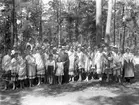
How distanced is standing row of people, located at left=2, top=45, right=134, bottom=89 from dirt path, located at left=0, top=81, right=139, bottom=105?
71cm

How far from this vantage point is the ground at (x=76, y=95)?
8.02m

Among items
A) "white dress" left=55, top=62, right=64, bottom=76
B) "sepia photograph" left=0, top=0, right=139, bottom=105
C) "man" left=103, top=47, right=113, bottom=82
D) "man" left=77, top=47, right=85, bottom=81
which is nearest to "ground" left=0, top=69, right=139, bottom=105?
"sepia photograph" left=0, top=0, right=139, bottom=105

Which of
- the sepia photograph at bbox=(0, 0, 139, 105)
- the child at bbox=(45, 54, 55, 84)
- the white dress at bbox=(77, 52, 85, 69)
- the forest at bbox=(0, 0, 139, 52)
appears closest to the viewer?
the sepia photograph at bbox=(0, 0, 139, 105)

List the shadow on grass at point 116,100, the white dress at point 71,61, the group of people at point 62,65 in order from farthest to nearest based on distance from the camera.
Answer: the white dress at point 71,61 < the group of people at point 62,65 < the shadow on grass at point 116,100

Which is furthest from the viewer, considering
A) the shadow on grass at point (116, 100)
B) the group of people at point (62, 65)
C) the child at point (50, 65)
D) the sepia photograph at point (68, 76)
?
the child at point (50, 65)

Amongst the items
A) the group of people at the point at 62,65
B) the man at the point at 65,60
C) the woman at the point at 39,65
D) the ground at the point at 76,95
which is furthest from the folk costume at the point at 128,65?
the woman at the point at 39,65

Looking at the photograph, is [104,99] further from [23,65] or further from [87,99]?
[23,65]

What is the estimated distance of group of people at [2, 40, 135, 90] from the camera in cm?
1029

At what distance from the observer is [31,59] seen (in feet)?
34.9

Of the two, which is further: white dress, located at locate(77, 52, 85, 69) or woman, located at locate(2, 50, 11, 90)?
white dress, located at locate(77, 52, 85, 69)

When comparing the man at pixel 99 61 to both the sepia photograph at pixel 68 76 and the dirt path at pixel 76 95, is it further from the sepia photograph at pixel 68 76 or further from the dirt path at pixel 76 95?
the dirt path at pixel 76 95

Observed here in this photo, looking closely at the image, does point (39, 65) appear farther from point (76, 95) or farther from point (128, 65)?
point (128, 65)

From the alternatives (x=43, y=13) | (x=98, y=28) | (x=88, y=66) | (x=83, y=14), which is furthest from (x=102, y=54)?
(x=43, y=13)

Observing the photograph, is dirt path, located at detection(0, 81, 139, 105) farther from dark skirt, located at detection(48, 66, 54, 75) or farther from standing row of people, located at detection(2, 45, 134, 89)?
dark skirt, located at detection(48, 66, 54, 75)
